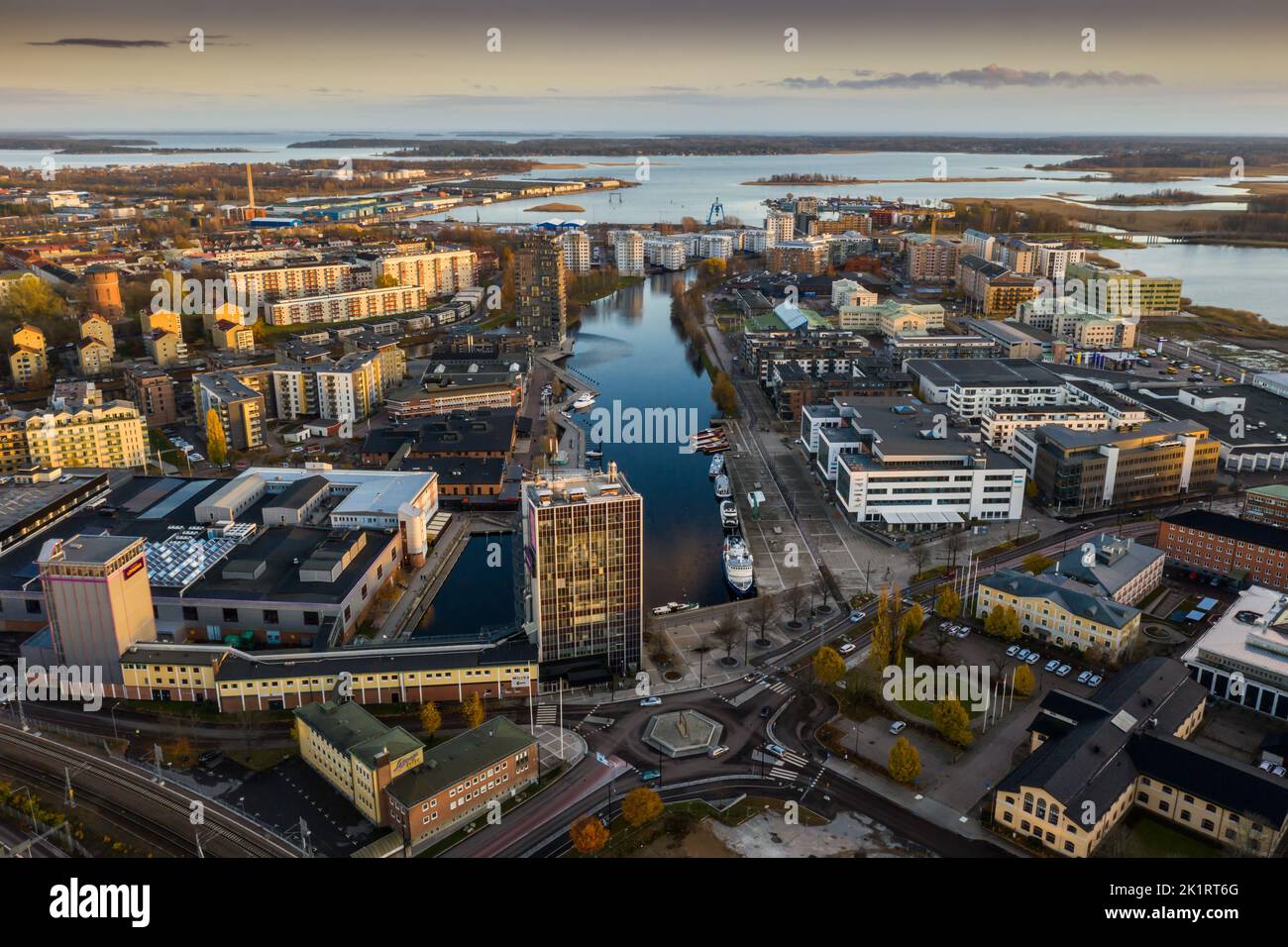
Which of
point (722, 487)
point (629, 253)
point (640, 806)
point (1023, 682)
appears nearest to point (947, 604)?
point (1023, 682)

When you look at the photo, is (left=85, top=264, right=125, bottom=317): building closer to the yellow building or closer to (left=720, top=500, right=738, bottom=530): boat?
the yellow building

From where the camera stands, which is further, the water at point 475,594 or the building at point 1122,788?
the water at point 475,594

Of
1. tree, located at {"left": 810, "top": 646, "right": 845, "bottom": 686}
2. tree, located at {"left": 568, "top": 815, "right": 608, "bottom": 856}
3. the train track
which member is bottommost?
the train track

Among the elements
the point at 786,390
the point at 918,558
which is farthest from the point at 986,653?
the point at 786,390

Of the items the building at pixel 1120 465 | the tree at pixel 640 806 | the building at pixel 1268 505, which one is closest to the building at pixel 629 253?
the building at pixel 1120 465

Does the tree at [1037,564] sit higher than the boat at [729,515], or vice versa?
the boat at [729,515]

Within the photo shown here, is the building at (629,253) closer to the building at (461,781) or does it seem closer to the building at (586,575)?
the building at (586,575)

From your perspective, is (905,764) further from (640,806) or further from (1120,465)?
(1120,465)

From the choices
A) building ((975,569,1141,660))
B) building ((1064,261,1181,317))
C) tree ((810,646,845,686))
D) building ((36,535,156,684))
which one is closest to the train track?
building ((36,535,156,684))
